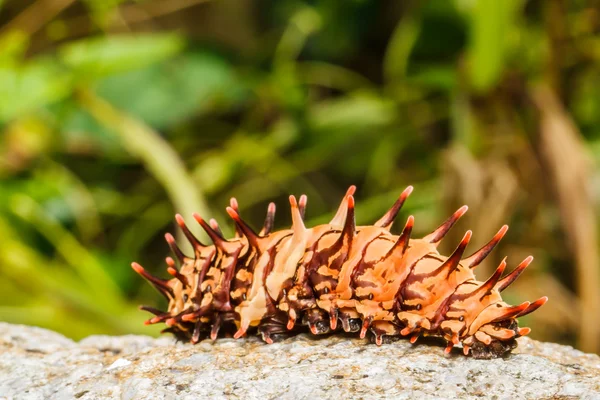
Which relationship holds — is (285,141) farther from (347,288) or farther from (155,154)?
(347,288)

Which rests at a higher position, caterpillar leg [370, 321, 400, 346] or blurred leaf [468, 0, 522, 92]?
blurred leaf [468, 0, 522, 92]

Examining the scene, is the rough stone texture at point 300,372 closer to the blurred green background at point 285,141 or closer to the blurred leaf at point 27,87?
the blurred green background at point 285,141

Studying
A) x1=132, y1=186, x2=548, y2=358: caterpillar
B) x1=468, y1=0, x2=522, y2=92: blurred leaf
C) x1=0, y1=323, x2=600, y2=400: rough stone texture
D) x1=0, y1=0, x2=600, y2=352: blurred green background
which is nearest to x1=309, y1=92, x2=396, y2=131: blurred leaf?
x1=0, y1=0, x2=600, y2=352: blurred green background

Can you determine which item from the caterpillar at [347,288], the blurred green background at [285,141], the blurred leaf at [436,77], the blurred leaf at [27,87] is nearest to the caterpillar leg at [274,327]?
the caterpillar at [347,288]

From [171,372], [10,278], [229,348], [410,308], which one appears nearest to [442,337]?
[410,308]

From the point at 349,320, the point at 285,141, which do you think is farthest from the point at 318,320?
the point at 285,141

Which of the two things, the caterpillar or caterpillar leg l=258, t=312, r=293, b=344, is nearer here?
the caterpillar

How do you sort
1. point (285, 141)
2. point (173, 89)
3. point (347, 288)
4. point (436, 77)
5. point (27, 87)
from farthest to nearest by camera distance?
point (173, 89), point (285, 141), point (436, 77), point (27, 87), point (347, 288)

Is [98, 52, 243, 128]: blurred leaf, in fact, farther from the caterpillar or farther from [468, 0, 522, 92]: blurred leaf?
the caterpillar
